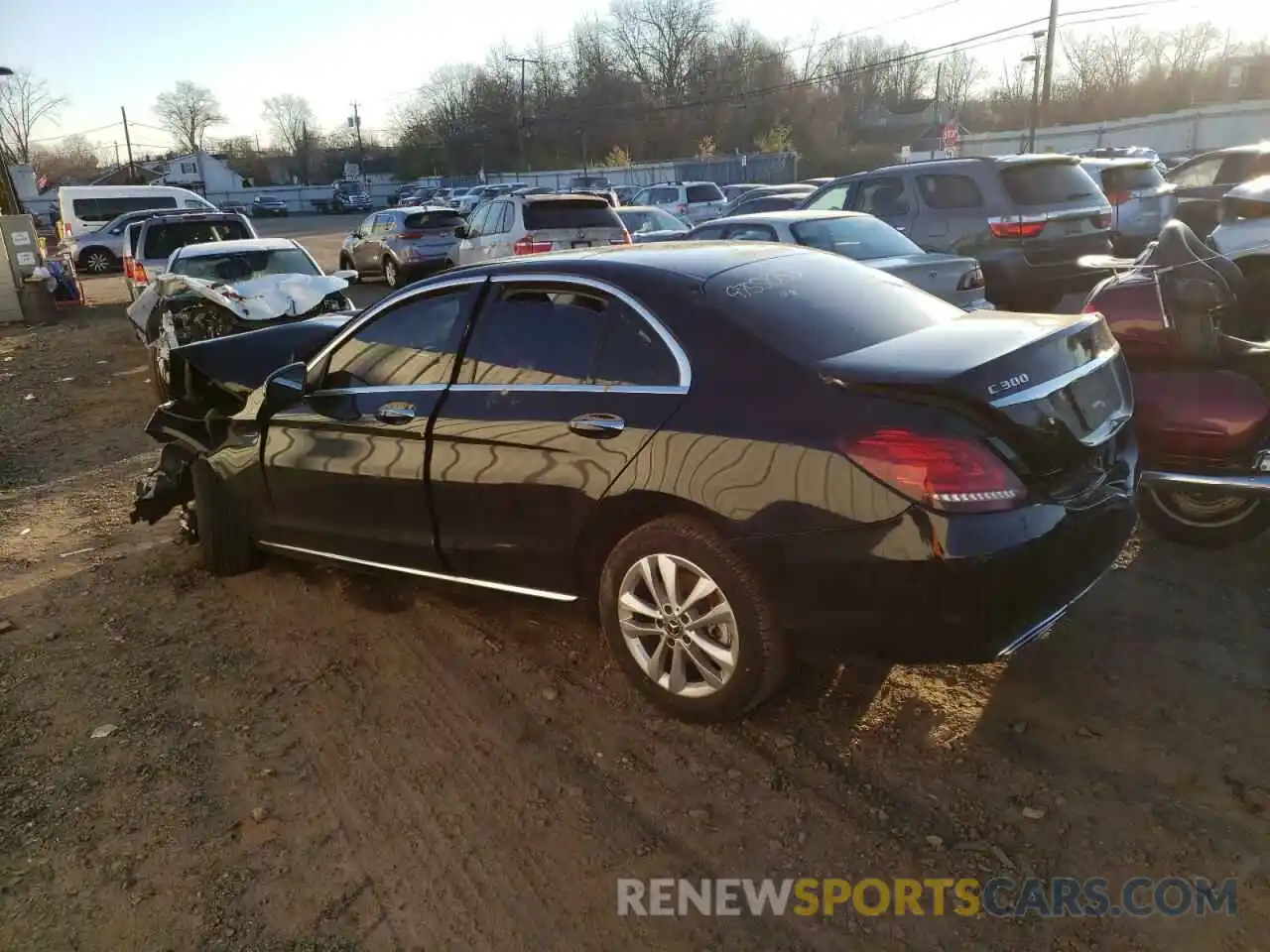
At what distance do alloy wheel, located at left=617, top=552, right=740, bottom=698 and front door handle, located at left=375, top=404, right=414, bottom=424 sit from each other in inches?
48.1

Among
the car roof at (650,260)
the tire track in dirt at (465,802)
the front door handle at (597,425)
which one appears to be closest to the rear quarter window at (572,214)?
the car roof at (650,260)

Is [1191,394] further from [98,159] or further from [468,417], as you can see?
[98,159]

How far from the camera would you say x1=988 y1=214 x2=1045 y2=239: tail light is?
9477 mm

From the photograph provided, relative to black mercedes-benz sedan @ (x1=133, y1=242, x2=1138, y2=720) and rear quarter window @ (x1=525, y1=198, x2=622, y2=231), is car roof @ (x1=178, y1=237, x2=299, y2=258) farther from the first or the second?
black mercedes-benz sedan @ (x1=133, y1=242, x2=1138, y2=720)

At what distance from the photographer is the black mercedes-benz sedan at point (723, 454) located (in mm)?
2791

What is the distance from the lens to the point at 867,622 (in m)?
2.88

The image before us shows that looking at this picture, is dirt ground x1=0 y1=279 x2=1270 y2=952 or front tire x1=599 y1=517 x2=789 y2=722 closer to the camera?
dirt ground x1=0 y1=279 x2=1270 y2=952

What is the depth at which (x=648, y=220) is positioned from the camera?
58.1 ft

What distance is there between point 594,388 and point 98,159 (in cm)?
12944

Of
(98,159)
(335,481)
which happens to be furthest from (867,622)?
(98,159)

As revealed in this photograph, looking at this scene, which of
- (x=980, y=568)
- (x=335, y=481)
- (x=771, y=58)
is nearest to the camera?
(x=980, y=568)

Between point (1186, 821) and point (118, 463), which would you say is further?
point (118, 463)

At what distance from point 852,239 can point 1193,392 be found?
14.7 feet

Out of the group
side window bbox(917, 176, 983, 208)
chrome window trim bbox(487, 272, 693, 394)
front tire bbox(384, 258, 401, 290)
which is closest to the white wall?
front tire bbox(384, 258, 401, 290)
